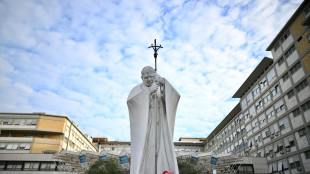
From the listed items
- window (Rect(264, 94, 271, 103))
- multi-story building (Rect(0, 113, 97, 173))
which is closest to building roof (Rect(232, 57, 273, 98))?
window (Rect(264, 94, 271, 103))

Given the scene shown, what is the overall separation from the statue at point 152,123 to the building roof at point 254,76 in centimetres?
3642

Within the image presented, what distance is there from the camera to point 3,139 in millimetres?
45312

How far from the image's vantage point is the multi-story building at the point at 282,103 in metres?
32.7

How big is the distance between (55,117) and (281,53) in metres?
40.1

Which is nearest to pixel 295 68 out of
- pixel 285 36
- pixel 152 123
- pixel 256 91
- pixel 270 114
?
pixel 285 36

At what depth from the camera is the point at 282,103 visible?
37.8 metres

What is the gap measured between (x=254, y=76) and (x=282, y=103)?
365 inches

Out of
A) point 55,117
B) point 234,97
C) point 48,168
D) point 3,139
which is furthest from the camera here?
point 234,97

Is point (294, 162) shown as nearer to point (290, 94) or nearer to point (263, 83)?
point (290, 94)

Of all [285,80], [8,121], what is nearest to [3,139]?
[8,121]

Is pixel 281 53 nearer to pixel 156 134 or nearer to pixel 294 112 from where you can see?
pixel 294 112

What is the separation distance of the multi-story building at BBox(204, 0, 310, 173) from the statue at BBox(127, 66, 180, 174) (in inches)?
1124

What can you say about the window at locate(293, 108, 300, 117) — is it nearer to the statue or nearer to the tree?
the tree

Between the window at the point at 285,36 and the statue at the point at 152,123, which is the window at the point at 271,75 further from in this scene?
the statue at the point at 152,123
